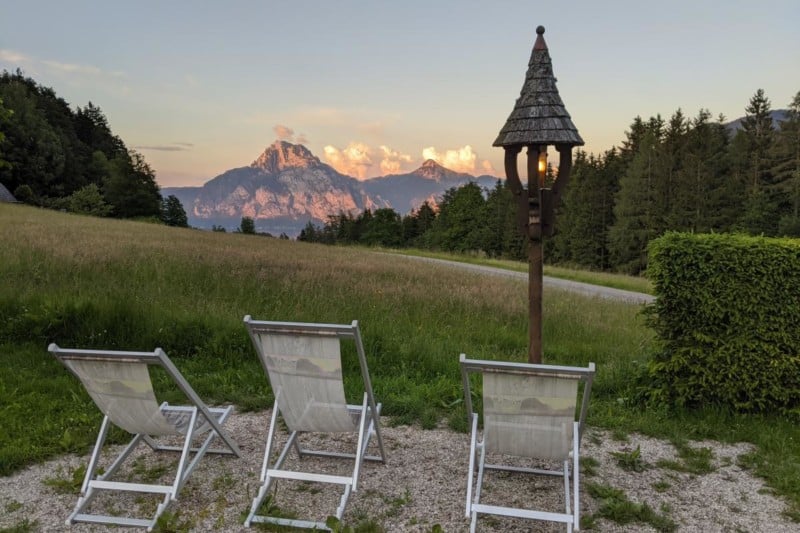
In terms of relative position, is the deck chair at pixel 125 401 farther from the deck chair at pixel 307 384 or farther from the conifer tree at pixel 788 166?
the conifer tree at pixel 788 166

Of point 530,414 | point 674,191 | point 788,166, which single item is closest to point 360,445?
point 530,414

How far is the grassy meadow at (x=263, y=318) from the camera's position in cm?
500

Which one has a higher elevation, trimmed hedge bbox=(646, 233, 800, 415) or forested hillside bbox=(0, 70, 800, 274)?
forested hillside bbox=(0, 70, 800, 274)

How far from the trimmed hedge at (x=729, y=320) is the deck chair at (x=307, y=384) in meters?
3.50

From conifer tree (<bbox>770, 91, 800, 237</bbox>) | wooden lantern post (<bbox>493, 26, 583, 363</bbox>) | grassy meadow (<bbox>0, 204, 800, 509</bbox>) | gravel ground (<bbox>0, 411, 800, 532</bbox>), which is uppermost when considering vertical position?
conifer tree (<bbox>770, 91, 800, 237</bbox>)

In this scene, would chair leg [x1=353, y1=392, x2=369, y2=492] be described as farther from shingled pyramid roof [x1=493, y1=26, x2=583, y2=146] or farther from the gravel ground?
shingled pyramid roof [x1=493, y1=26, x2=583, y2=146]

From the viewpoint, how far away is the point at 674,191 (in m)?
47.5

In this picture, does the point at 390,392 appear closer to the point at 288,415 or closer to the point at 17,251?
the point at 288,415

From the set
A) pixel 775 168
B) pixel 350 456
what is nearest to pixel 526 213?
pixel 350 456

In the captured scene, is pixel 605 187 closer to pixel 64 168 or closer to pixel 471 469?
pixel 471 469

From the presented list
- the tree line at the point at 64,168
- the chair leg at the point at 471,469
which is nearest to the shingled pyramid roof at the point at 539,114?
the chair leg at the point at 471,469

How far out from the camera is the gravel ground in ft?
11.1

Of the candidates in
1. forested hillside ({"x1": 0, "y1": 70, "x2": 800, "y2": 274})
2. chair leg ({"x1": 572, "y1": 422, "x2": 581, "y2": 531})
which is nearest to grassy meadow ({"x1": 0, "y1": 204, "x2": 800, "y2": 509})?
chair leg ({"x1": 572, "y1": 422, "x2": 581, "y2": 531})

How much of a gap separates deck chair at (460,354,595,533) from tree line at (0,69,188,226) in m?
61.6
